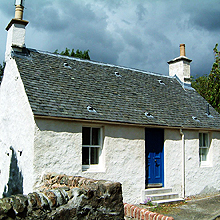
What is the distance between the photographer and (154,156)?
449 inches

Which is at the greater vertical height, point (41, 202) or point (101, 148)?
point (101, 148)

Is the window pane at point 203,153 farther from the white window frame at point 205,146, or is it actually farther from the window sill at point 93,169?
the window sill at point 93,169

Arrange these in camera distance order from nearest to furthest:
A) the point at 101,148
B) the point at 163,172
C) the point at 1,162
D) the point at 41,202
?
the point at 41,202, the point at 101,148, the point at 1,162, the point at 163,172

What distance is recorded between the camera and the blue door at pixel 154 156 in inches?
441

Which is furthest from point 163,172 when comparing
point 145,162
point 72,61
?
point 72,61

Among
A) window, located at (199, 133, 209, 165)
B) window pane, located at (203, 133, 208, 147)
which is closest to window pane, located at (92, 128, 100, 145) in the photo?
window, located at (199, 133, 209, 165)

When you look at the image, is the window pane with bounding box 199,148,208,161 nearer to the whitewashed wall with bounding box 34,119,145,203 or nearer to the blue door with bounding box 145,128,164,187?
the blue door with bounding box 145,128,164,187

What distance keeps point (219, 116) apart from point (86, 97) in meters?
8.15

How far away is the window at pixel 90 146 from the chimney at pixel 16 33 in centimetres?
458

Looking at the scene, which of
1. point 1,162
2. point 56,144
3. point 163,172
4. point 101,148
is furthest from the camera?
point 163,172

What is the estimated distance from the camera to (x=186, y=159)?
12.1 m

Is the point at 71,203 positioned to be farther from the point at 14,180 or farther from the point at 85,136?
the point at 14,180

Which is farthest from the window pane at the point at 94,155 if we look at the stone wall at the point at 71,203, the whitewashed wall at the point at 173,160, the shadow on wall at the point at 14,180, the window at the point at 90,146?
the stone wall at the point at 71,203

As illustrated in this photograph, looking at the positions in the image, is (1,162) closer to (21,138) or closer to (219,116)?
(21,138)
